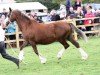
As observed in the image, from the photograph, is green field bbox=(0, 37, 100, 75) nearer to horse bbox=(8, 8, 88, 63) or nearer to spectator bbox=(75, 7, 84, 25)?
horse bbox=(8, 8, 88, 63)

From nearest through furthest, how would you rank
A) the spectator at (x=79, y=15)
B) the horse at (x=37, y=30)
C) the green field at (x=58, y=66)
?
the green field at (x=58, y=66) < the horse at (x=37, y=30) < the spectator at (x=79, y=15)

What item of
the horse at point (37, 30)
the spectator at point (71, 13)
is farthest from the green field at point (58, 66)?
the spectator at point (71, 13)

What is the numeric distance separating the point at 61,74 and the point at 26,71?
1645 millimetres

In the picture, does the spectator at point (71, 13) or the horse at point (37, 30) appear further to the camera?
the spectator at point (71, 13)

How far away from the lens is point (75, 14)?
25.6m

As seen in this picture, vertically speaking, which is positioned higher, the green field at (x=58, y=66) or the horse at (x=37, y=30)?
the horse at (x=37, y=30)

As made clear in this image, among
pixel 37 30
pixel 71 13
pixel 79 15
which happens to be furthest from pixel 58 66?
pixel 79 15

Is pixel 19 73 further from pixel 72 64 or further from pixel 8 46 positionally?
pixel 8 46

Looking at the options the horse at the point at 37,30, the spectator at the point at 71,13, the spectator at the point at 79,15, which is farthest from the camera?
the spectator at the point at 79,15

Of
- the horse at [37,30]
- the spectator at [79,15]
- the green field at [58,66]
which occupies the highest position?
the horse at [37,30]

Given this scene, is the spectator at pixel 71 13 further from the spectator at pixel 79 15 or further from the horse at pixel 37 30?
the horse at pixel 37 30

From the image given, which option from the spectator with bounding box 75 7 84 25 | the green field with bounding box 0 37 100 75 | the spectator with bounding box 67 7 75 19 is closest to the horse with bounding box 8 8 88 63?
the green field with bounding box 0 37 100 75

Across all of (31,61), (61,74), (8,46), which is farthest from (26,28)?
(8,46)

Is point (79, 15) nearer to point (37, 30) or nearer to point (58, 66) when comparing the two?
point (37, 30)
